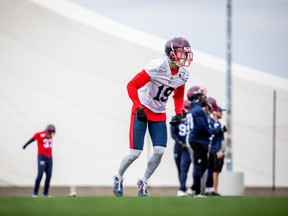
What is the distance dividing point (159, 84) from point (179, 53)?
0.41 metres

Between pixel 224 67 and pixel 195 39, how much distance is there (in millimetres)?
→ 867

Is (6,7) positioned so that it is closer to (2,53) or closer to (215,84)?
(2,53)

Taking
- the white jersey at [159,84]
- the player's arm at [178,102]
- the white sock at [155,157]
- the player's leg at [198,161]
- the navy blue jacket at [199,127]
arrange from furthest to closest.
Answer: the player's leg at [198,161] → the navy blue jacket at [199,127] → the player's arm at [178,102] → the white sock at [155,157] → the white jersey at [159,84]

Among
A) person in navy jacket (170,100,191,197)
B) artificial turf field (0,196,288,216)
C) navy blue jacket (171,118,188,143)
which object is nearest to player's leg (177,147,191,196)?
person in navy jacket (170,100,191,197)

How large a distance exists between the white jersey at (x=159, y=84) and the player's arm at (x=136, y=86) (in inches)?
Result: 2.4

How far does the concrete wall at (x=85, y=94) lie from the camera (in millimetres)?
18703

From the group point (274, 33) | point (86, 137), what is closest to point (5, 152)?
point (86, 137)

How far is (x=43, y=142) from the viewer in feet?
54.0

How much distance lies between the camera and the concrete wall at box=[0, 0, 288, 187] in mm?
18703

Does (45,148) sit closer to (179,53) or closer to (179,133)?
(179,133)

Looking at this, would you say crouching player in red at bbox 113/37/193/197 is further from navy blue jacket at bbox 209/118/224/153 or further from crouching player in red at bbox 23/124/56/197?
crouching player in red at bbox 23/124/56/197

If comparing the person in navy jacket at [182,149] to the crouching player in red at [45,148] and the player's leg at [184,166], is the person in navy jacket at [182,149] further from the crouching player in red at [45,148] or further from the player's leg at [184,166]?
the crouching player in red at [45,148]

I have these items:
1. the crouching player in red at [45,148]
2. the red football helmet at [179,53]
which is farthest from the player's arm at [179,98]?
the crouching player in red at [45,148]

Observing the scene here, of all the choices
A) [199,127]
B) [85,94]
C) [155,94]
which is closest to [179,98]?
[155,94]
